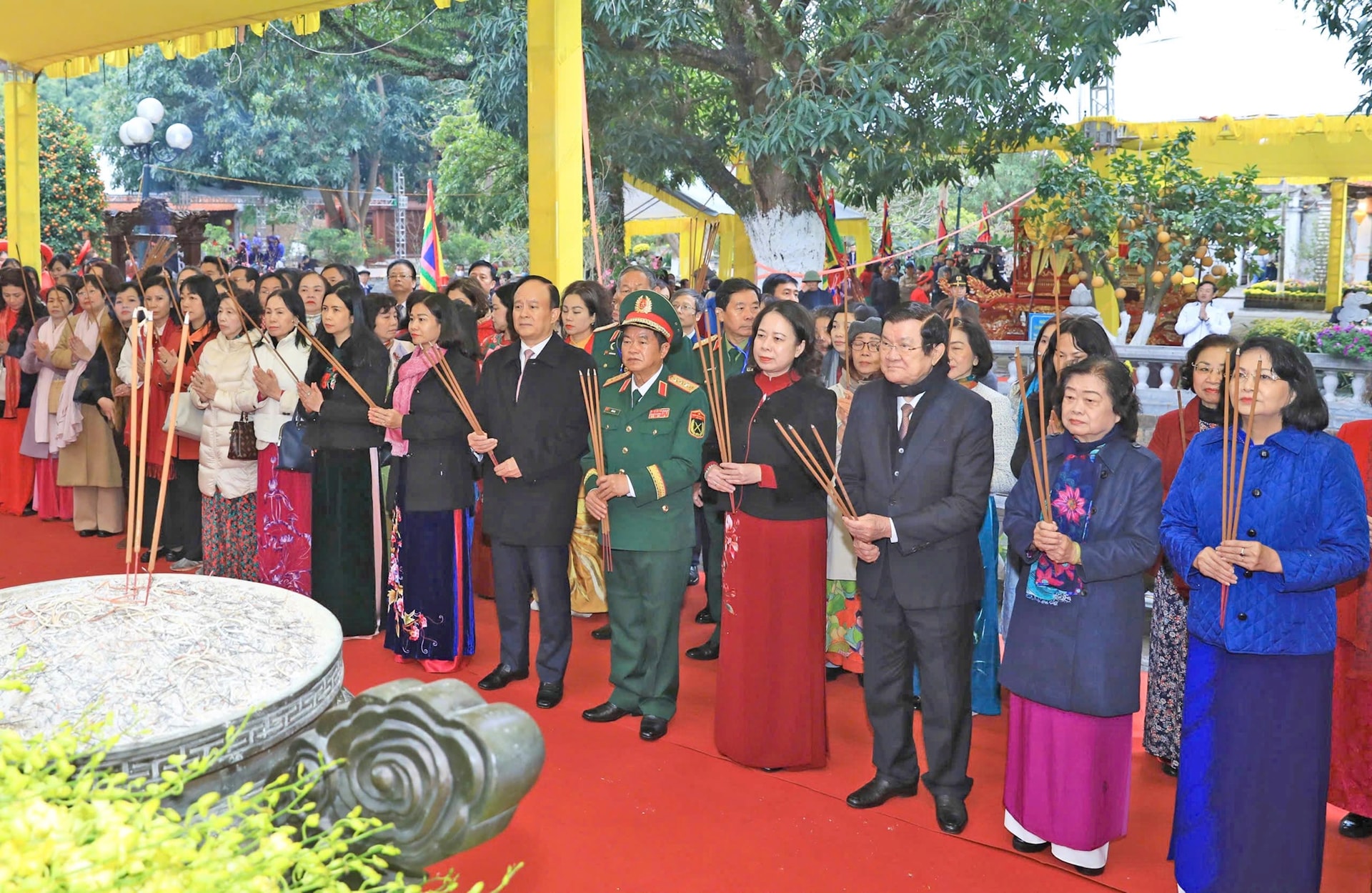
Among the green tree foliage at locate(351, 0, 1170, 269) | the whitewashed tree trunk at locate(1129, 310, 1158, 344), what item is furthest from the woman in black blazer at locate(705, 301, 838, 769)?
the green tree foliage at locate(351, 0, 1170, 269)

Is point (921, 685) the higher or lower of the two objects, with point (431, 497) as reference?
lower

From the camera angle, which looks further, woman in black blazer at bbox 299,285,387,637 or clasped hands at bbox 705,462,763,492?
woman in black blazer at bbox 299,285,387,637

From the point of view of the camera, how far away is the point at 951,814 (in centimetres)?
272

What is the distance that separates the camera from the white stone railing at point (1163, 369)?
238 inches

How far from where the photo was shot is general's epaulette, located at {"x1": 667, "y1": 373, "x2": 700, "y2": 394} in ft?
10.7

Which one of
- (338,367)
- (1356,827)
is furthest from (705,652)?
(1356,827)

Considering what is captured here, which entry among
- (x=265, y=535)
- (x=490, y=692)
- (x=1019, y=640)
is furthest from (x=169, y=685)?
(x=265, y=535)

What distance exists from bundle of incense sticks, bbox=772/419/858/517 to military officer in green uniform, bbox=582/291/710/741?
1.07 feet

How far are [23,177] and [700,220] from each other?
244 inches

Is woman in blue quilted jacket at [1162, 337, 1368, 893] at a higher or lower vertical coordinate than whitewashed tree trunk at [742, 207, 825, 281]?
lower

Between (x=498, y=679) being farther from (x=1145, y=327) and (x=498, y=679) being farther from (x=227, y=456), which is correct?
(x=1145, y=327)

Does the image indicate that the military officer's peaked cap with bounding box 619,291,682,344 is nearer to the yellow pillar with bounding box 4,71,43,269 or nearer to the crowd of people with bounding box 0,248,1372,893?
the crowd of people with bounding box 0,248,1372,893

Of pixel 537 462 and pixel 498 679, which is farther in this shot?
pixel 498 679

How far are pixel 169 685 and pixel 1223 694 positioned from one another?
6.17ft
